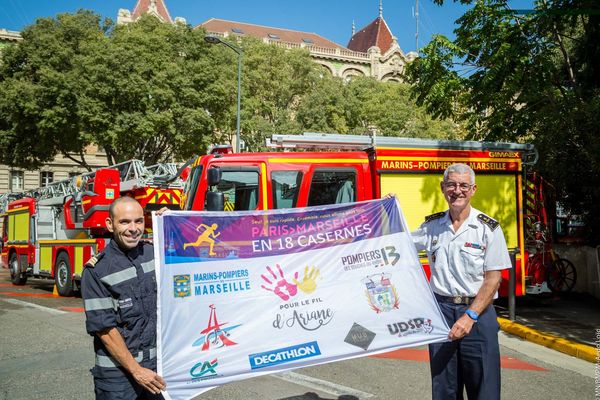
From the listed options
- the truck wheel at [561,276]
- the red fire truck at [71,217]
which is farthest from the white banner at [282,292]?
the red fire truck at [71,217]

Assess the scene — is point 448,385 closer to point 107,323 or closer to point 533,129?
point 107,323

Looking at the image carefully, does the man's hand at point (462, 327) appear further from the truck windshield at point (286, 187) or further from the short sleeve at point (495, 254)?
the truck windshield at point (286, 187)

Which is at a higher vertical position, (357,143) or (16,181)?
(16,181)

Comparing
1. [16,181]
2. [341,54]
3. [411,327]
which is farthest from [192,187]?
[341,54]

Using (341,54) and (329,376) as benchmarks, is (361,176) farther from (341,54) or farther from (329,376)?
(341,54)

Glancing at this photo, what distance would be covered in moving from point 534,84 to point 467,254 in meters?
10.8

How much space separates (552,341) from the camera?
23.8 ft

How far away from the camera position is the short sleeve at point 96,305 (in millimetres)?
2785

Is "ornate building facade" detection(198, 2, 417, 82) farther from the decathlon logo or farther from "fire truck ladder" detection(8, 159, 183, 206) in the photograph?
the decathlon logo

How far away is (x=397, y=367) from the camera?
6.17 metres

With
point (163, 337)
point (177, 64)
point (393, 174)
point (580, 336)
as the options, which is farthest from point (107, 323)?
point (177, 64)

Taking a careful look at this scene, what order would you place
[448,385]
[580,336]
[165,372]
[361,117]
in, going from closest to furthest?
[165,372], [448,385], [580,336], [361,117]

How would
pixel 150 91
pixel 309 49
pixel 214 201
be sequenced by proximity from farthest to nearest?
pixel 309 49 → pixel 150 91 → pixel 214 201

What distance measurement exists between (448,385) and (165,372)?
1.92 m
